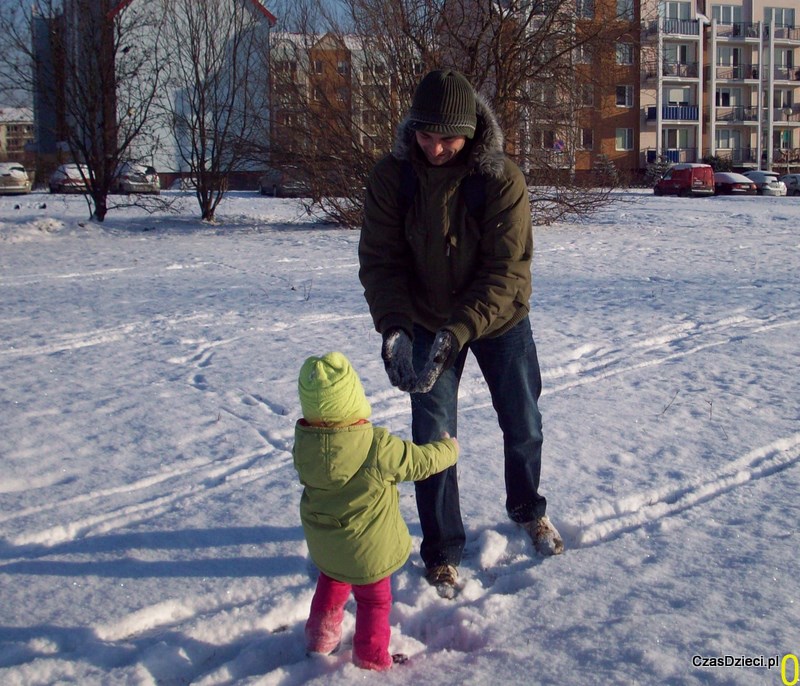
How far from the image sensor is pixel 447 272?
10.3 ft

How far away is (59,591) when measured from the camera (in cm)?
314

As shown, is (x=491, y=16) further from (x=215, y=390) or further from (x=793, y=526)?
(x=793, y=526)

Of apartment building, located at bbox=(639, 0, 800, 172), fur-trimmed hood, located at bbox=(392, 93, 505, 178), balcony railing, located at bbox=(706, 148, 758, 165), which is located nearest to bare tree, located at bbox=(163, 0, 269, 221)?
fur-trimmed hood, located at bbox=(392, 93, 505, 178)

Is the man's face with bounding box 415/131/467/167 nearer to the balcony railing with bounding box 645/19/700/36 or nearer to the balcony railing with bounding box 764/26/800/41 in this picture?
the balcony railing with bounding box 645/19/700/36

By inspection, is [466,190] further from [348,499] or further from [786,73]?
[786,73]

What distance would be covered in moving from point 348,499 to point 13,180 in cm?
3300

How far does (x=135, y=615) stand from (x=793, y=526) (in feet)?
8.50

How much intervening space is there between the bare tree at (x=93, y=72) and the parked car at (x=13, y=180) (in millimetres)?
14382

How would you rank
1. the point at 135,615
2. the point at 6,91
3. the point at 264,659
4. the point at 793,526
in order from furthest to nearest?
the point at 6,91 < the point at 793,526 < the point at 135,615 < the point at 264,659

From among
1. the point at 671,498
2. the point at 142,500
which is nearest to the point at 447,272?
the point at 671,498

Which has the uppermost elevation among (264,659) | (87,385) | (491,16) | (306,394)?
(491,16)

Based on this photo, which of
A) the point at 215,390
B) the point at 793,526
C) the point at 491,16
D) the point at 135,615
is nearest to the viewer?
the point at 135,615

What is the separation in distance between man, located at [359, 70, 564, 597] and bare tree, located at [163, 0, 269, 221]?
52.6 feet

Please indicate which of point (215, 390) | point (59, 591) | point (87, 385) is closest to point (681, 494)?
point (59, 591)
